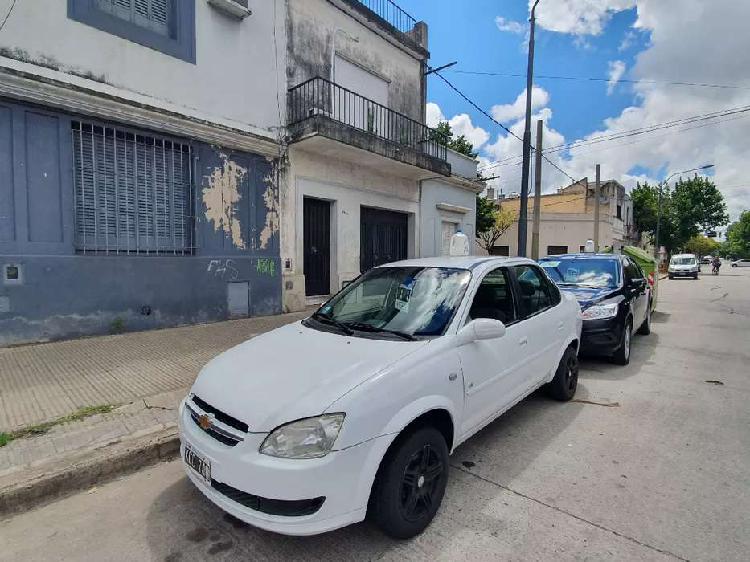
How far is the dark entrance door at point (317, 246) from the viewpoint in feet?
33.0

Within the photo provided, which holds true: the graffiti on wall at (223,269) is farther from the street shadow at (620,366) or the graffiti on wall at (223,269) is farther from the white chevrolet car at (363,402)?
the street shadow at (620,366)

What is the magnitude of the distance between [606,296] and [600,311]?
1.43ft

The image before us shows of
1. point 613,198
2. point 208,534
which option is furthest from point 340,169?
point 613,198

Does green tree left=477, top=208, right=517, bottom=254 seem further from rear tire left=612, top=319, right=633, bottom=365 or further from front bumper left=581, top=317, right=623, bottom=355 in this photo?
front bumper left=581, top=317, right=623, bottom=355

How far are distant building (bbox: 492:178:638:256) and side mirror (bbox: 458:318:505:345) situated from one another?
97.1 ft

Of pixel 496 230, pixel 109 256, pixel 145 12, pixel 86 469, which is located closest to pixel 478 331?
pixel 86 469

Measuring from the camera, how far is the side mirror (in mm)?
2766

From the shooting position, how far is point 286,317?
8781 mm

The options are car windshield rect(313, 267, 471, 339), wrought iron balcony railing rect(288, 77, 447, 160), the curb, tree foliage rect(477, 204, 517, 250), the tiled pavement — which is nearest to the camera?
the curb

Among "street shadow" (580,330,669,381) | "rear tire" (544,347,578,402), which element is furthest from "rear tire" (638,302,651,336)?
"rear tire" (544,347,578,402)

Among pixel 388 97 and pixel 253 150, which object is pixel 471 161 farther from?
pixel 253 150

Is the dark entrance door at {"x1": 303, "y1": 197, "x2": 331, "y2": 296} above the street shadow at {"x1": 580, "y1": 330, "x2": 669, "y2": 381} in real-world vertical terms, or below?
above

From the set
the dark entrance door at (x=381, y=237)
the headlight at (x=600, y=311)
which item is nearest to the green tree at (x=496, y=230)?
the dark entrance door at (x=381, y=237)

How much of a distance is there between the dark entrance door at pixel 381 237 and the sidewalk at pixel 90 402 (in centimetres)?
551
